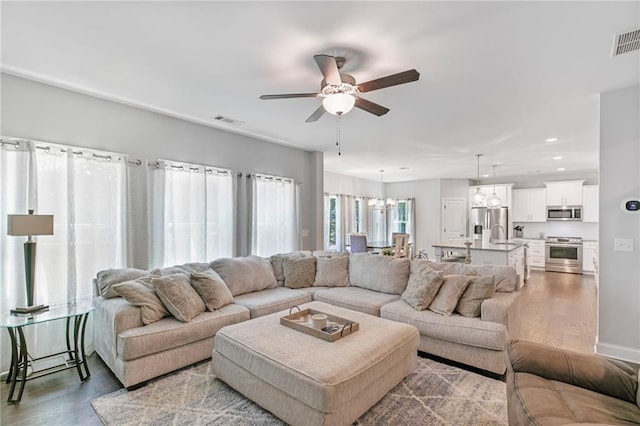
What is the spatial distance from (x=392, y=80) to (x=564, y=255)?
334 inches

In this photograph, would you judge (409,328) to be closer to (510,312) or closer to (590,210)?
(510,312)

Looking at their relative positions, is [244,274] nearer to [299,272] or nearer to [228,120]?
[299,272]

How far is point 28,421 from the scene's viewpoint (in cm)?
215

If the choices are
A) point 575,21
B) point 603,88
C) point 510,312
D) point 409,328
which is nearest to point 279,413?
point 409,328

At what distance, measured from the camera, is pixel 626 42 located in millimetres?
2287

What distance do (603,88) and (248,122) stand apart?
4.00 meters

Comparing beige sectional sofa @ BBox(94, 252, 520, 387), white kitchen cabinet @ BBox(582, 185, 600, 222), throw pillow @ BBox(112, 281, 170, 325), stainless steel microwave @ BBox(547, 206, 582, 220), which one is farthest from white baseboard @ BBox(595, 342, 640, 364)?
stainless steel microwave @ BBox(547, 206, 582, 220)

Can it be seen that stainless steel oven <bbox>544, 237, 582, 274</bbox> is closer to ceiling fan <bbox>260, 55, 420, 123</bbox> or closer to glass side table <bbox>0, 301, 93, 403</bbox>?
ceiling fan <bbox>260, 55, 420, 123</bbox>

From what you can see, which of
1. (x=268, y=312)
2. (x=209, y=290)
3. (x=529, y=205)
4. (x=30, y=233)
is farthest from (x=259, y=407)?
(x=529, y=205)

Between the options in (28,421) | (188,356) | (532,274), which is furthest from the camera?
(532,274)

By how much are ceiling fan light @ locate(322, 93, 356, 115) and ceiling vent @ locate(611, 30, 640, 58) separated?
1960mm

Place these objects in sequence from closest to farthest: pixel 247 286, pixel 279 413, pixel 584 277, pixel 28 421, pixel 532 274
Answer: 1. pixel 279 413
2. pixel 28 421
3. pixel 247 286
4. pixel 584 277
5. pixel 532 274

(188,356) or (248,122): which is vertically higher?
(248,122)

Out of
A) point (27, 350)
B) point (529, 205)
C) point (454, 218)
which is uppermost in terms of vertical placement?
point (529, 205)
